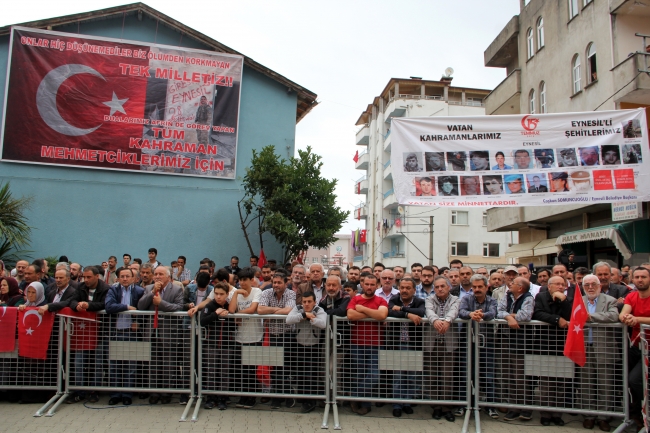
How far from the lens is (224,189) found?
1797cm

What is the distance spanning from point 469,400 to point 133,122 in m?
14.1

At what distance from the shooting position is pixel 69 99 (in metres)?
16.4

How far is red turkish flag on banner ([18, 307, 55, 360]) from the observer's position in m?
6.57

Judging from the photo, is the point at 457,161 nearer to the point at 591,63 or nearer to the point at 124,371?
the point at 124,371

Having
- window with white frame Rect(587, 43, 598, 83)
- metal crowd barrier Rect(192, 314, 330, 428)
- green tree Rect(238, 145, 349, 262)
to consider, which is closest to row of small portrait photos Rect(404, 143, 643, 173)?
metal crowd barrier Rect(192, 314, 330, 428)

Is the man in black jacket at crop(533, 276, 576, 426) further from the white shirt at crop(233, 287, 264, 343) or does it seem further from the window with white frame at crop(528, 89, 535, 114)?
the window with white frame at crop(528, 89, 535, 114)

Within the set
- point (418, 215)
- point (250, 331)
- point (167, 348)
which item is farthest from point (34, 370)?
point (418, 215)

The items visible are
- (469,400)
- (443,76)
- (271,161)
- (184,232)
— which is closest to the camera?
(469,400)

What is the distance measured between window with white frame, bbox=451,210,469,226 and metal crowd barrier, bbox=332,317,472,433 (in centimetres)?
3796

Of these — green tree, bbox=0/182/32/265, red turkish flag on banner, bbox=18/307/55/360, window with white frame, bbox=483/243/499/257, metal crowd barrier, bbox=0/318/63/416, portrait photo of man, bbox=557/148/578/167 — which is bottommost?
metal crowd barrier, bbox=0/318/63/416

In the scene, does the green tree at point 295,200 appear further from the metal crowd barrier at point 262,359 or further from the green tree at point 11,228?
the metal crowd barrier at point 262,359

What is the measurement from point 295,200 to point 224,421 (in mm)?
10658

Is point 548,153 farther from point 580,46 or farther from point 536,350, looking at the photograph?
point 580,46

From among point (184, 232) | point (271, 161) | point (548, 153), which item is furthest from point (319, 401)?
point (184, 232)
